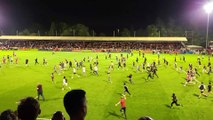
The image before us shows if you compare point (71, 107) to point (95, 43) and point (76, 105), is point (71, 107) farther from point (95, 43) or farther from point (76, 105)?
point (95, 43)

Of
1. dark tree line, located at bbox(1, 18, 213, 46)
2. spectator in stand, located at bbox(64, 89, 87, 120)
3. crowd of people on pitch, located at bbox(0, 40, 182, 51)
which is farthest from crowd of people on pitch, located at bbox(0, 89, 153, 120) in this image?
dark tree line, located at bbox(1, 18, 213, 46)

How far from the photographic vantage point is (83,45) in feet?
387

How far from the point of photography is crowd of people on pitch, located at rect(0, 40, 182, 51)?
111 meters

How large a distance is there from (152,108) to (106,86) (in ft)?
39.1

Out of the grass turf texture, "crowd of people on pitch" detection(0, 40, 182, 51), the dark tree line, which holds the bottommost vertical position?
the grass turf texture

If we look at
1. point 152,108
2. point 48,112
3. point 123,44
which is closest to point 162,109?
point 152,108

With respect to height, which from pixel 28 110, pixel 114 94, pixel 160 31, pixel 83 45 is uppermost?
pixel 160 31

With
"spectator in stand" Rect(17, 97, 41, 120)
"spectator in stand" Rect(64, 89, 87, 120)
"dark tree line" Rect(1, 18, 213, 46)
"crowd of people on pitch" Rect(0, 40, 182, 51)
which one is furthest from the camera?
"dark tree line" Rect(1, 18, 213, 46)

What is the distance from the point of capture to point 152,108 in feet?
89.4

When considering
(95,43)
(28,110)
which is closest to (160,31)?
(95,43)

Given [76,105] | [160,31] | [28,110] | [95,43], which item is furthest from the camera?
[160,31]

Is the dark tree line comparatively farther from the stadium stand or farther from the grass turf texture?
the grass turf texture

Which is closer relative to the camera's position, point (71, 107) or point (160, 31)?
point (71, 107)

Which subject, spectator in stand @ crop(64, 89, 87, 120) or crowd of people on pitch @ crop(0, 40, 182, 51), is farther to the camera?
crowd of people on pitch @ crop(0, 40, 182, 51)
